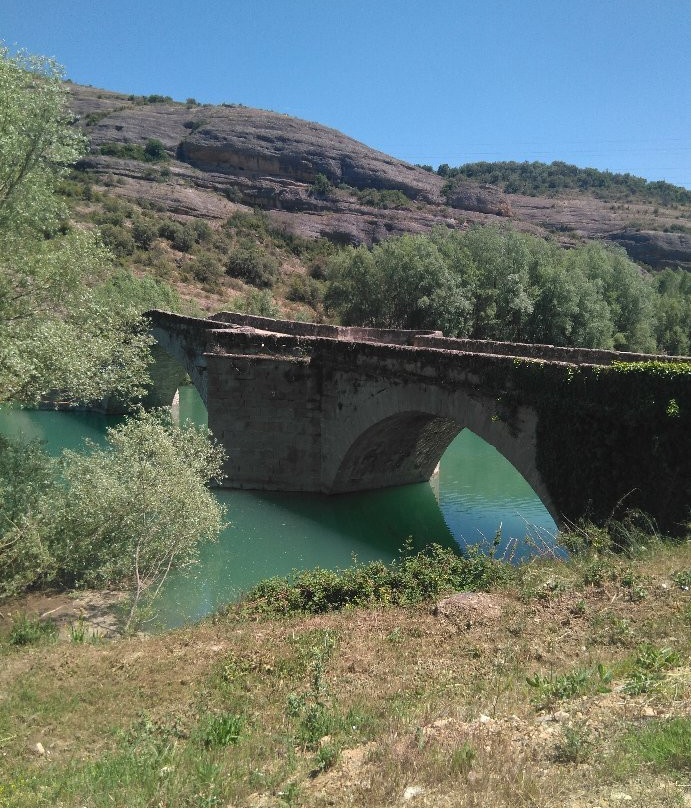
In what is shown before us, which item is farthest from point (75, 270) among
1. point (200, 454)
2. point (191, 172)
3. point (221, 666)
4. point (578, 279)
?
point (191, 172)

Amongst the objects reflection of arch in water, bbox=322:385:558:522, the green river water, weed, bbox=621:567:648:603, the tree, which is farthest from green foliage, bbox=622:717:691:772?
the tree

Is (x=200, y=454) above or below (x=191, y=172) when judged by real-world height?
below

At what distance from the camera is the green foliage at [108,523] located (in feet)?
30.0

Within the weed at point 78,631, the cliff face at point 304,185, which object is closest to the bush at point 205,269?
the cliff face at point 304,185

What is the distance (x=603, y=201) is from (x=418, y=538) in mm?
90450

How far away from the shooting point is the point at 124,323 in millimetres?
12070

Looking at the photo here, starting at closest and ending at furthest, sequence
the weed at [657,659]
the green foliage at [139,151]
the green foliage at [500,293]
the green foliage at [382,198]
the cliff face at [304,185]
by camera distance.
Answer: the weed at [657,659]
the green foliage at [500,293]
the cliff face at [304,185]
the green foliage at [139,151]
the green foliage at [382,198]

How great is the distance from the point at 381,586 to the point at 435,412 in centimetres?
568

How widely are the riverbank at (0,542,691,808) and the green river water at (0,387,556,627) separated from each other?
363cm

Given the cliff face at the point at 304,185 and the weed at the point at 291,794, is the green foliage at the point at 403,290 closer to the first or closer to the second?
the weed at the point at 291,794

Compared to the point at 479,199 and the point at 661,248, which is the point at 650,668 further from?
the point at 479,199

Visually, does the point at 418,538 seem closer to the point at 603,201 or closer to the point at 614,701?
the point at 614,701

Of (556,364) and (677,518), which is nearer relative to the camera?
(677,518)

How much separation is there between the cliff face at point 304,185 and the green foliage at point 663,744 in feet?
209
